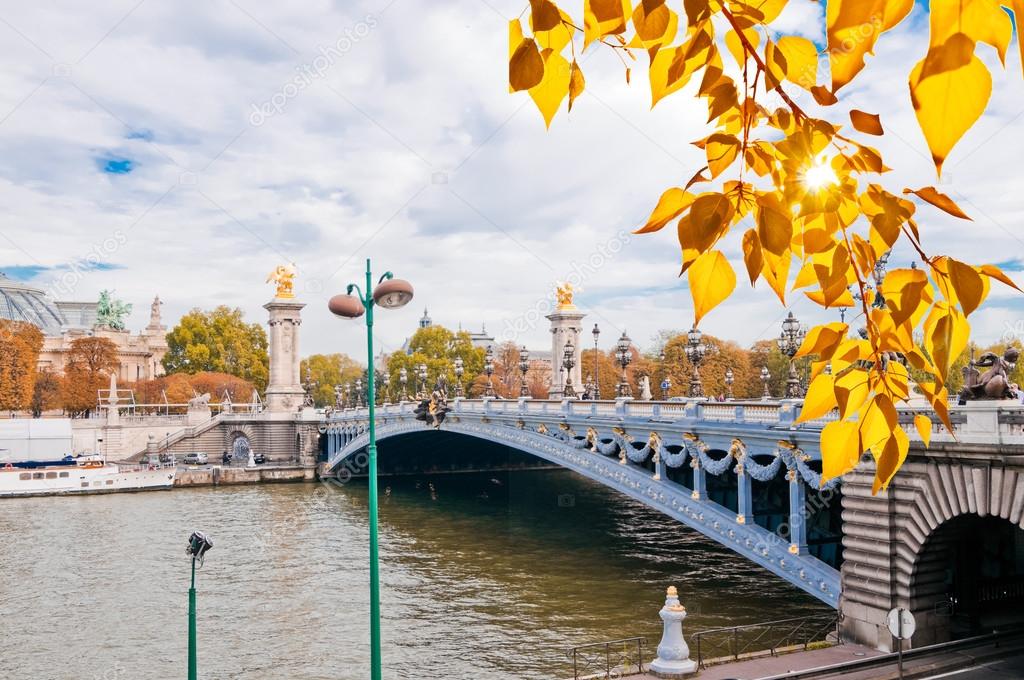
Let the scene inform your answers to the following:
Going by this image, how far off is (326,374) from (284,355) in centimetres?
4477

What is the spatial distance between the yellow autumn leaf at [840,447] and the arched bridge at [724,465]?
43.1ft

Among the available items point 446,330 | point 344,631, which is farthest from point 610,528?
point 446,330

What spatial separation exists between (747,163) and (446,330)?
85624 millimetres

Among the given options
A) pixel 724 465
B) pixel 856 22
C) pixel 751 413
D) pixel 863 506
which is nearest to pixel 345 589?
pixel 724 465

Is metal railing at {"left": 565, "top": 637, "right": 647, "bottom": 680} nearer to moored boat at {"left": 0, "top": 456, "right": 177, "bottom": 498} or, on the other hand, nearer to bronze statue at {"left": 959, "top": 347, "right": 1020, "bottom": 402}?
bronze statue at {"left": 959, "top": 347, "right": 1020, "bottom": 402}

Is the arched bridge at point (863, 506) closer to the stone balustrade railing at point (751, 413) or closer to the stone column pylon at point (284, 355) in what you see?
the stone balustrade railing at point (751, 413)

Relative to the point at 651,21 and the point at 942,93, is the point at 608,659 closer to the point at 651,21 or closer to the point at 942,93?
the point at 651,21

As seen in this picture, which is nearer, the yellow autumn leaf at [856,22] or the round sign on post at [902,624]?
the yellow autumn leaf at [856,22]

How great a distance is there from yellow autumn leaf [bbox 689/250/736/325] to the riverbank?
5649 cm

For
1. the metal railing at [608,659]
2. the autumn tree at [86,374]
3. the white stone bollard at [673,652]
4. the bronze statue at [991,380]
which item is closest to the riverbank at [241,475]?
the autumn tree at [86,374]

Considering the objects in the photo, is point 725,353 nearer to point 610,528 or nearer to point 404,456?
point 404,456

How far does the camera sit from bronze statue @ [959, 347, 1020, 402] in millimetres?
13922

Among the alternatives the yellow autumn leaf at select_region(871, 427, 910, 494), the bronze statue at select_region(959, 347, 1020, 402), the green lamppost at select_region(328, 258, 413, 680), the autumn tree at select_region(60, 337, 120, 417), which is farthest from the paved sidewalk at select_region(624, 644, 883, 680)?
the autumn tree at select_region(60, 337, 120, 417)

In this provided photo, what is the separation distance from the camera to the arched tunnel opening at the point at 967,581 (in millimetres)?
15820
